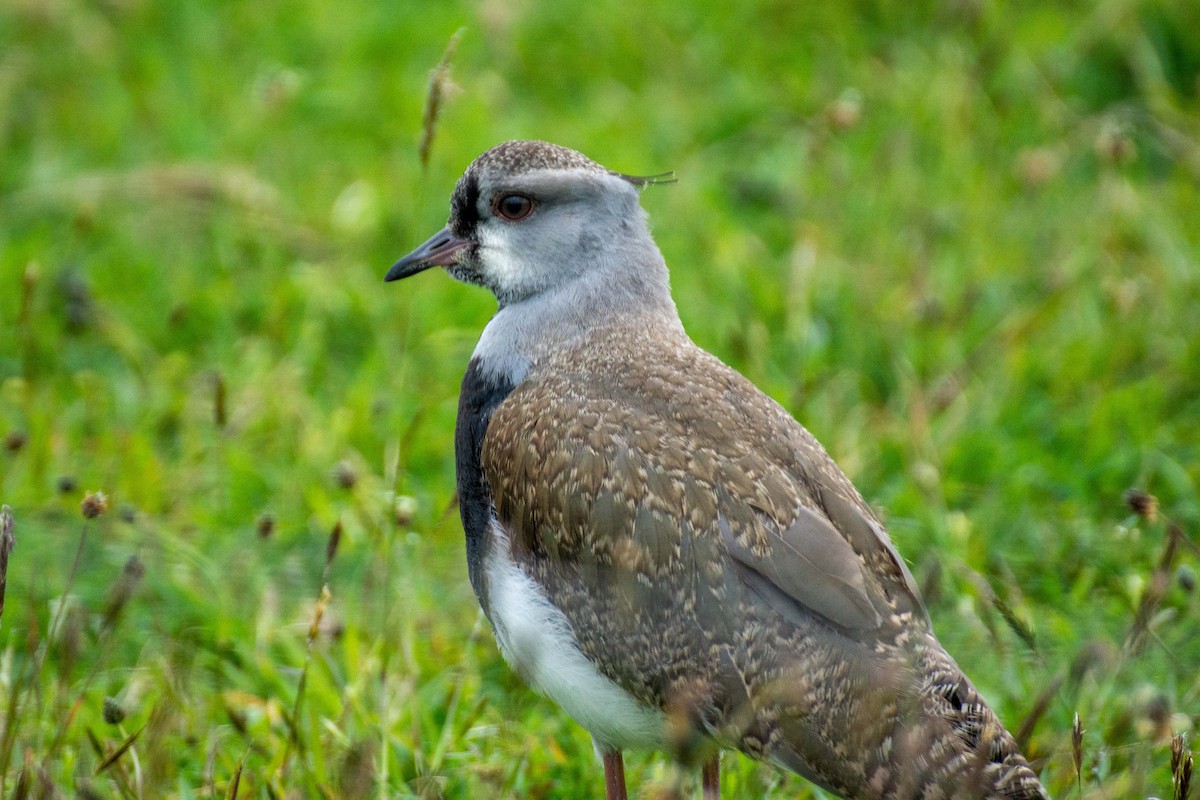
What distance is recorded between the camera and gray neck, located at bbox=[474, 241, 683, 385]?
3965 mm

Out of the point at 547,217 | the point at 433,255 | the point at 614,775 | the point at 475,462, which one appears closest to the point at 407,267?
the point at 433,255

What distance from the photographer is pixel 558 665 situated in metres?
3.52

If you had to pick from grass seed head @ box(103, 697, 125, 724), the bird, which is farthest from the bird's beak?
grass seed head @ box(103, 697, 125, 724)

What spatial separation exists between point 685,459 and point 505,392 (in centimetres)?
64

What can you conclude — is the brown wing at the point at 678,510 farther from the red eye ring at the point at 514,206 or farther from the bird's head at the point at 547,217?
the red eye ring at the point at 514,206

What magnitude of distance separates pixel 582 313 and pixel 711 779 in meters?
1.21

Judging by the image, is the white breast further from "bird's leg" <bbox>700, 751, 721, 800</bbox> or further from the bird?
"bird's leg" <bbox>700, 751, 721, 800</bbox>

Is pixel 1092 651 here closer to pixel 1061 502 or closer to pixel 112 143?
pixel 1061 502

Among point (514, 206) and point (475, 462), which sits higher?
point (514, 206)

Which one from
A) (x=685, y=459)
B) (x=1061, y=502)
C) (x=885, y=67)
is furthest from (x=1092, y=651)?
(x=885, y=67)

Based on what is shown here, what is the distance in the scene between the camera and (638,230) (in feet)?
13.7

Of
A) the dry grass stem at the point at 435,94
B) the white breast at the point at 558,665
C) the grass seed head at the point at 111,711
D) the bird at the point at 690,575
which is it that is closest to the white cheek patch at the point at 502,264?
the bird at the point at 690,575

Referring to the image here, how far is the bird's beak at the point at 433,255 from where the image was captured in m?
4.25

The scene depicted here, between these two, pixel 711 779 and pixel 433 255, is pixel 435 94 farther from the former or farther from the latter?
pixel 711 779
